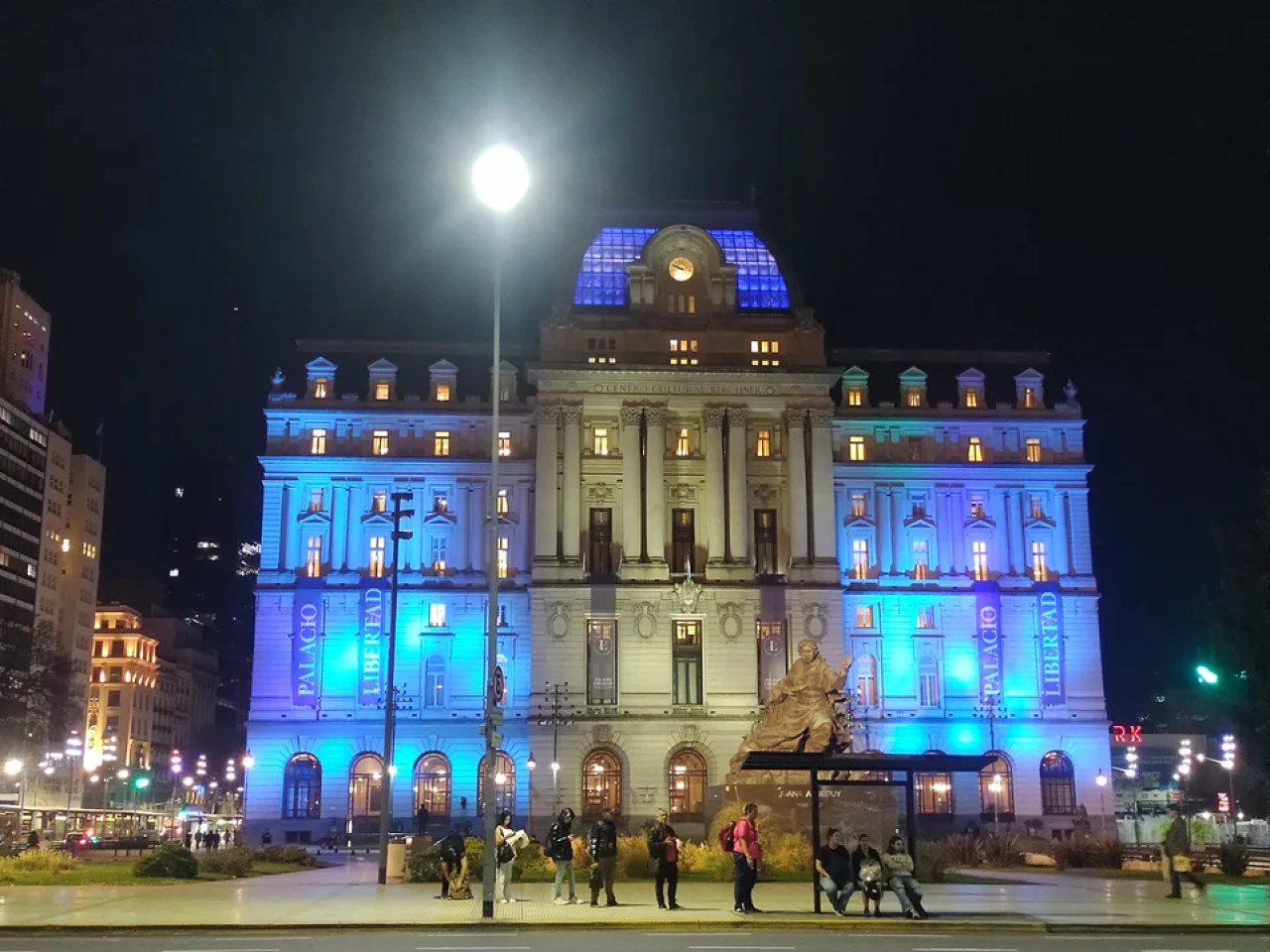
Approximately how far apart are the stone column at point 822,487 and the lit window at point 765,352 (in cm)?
437

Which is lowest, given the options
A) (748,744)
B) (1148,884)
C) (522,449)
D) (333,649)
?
(1148,884)

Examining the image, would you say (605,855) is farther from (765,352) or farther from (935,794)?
(765,352)

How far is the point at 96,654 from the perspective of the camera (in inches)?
6654

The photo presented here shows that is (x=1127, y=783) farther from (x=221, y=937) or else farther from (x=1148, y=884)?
(x=221, y=937)

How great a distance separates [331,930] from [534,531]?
5964 centimetres

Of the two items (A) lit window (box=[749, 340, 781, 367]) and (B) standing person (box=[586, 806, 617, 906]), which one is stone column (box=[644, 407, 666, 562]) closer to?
(A) lit window (box=[749, 340, 781, 367])

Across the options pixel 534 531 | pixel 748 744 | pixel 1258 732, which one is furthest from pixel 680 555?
pixel 1258 732

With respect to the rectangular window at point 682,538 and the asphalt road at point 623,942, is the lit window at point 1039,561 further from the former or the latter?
the asphalt road at point 623,942

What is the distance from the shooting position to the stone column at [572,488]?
85938mm

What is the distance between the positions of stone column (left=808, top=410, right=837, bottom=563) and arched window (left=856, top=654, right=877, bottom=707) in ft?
24.1

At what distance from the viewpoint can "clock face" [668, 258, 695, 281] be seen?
91.1 meters

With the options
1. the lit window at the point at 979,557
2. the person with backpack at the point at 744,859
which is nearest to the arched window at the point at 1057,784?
the lit window at the point at 979,557

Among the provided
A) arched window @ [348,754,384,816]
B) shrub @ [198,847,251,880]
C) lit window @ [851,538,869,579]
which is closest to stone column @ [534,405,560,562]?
arched window @ [348,754,384,816]

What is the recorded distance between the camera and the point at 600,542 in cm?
8769
